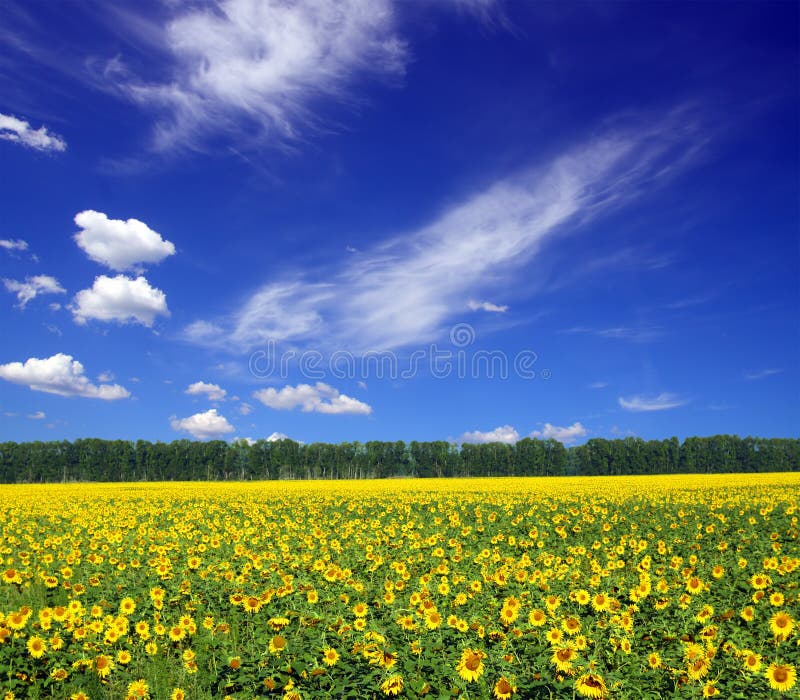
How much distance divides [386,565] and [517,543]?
507cm

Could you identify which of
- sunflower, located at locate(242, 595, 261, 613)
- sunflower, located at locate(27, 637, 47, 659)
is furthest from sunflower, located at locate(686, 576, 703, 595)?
sunflower, located at locate(27, 637, 47, 659)

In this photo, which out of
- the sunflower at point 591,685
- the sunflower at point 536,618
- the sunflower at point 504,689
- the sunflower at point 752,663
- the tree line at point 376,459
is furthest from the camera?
Answer: the tree line at point 376,459

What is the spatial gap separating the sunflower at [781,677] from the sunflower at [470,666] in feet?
9.61

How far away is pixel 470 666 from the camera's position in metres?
5.77

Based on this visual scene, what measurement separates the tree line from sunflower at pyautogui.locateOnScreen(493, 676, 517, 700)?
12636cm

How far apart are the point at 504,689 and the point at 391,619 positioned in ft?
9.44

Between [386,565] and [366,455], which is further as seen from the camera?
[366,455]

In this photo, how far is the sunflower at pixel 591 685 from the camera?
5.20 meters

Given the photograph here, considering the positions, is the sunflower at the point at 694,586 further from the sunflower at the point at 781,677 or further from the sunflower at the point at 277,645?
the sunflower at the point at 277,645

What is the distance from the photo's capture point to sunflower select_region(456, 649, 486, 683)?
225 inches

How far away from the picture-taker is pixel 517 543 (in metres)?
15.5

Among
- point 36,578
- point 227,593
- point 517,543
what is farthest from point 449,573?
point 36,578

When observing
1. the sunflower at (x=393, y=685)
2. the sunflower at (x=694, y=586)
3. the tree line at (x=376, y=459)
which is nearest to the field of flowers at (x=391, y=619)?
the sunflower at (x=393, y=685)

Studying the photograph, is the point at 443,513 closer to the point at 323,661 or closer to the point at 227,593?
the point at 227,593
